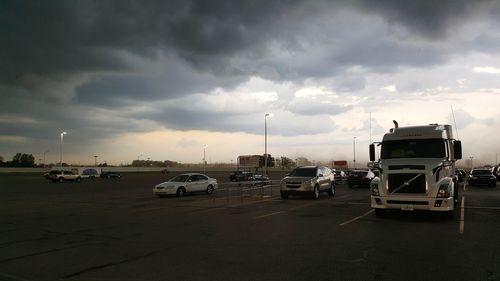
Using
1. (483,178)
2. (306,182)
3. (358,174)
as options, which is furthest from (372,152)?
(483,178)

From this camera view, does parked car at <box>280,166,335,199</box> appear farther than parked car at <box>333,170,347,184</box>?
No

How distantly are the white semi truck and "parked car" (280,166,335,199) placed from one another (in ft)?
26.0

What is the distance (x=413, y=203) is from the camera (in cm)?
1391

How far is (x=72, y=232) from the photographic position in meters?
12.1

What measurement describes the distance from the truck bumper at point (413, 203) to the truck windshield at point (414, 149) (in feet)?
5.83

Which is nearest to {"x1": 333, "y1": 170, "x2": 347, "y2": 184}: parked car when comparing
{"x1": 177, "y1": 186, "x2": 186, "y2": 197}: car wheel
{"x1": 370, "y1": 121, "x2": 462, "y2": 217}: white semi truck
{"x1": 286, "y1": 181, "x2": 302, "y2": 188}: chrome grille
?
{"x1": 177, "y1": 186, "x2": 186, "y2": 197}: car wheel

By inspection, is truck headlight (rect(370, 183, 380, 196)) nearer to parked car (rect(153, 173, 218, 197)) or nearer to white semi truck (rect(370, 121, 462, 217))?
white semi truck (rect(370, 121, 462, 217))

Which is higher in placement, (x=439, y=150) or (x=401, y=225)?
(x=439, y=150)

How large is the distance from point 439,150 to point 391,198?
8.30 feet

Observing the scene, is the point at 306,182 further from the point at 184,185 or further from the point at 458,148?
the point at 458,148

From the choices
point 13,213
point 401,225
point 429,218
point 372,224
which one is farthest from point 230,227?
point 13,213

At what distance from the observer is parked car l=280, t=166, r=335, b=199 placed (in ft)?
77.9

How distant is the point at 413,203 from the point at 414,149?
2205 millimetres

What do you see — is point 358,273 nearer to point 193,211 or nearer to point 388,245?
point 388,245
